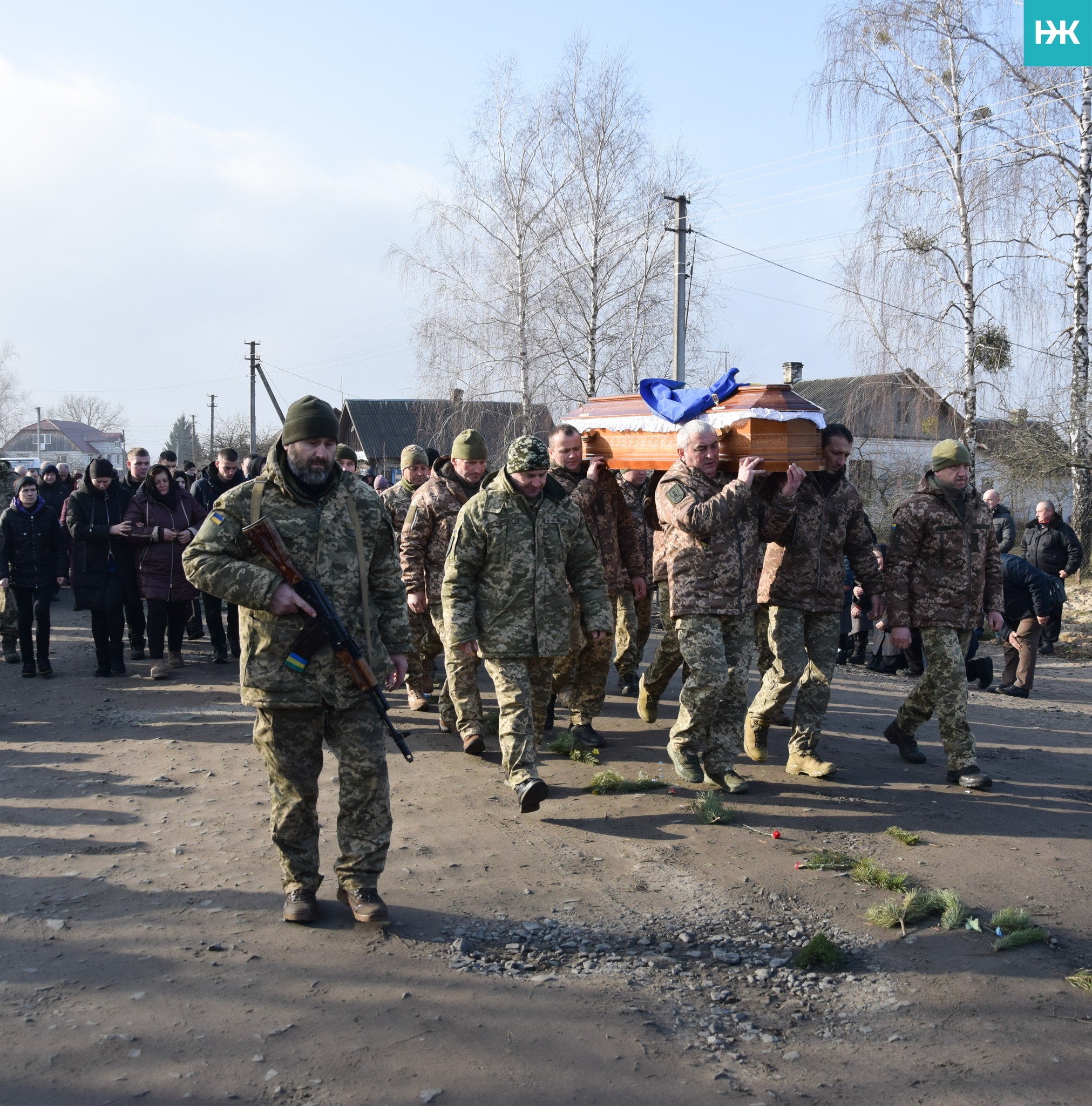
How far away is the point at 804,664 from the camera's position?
262 inches

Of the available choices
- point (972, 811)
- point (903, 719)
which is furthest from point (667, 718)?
point (972, 811)

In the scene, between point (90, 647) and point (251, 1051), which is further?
point (90, 647)

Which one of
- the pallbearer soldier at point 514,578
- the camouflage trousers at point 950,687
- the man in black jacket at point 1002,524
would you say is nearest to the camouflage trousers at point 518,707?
the pallbearer soldier at point 514,578

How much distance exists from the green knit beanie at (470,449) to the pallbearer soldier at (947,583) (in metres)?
2.85

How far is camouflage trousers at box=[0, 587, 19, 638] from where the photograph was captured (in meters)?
10.6

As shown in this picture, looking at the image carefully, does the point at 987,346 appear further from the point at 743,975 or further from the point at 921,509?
the point at 743,975

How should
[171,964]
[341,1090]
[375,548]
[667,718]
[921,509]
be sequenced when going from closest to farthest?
[341,1090] → [171,964] → [375,548] → [921,509] → [667,718]

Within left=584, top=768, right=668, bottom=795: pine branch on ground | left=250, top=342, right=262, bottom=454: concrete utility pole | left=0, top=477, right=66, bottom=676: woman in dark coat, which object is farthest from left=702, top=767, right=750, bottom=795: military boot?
left=250, top=342, right=262, bottom=454: concrete utility pole

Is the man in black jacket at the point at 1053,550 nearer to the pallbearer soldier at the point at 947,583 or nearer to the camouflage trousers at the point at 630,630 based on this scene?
the camouflage trousers at the point at 630,630

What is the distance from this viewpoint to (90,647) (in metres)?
11.5

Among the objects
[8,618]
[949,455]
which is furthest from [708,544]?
[8,618]

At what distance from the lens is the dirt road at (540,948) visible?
11.0 ft

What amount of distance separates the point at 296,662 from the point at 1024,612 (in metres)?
8.44

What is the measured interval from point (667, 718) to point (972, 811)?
2.52 meters
